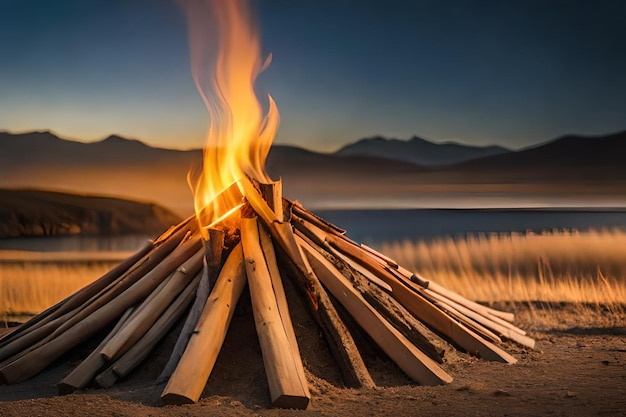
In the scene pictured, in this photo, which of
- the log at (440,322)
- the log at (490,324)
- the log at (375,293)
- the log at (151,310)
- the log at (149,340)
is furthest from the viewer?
the log at (490,324)

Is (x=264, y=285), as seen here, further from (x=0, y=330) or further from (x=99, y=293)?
(x=0, y=330)

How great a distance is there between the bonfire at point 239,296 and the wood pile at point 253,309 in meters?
0.01

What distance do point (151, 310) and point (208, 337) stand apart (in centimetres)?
92

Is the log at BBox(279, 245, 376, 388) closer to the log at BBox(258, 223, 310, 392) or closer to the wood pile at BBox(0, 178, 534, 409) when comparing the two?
the wood pile at BBox(0, 178, 534, 409)

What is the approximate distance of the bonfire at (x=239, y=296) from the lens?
582 cm

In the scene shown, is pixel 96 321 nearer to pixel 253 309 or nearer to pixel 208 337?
pixel 208 337

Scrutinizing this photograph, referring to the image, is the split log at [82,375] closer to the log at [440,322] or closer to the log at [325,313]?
→ the log at [325,313]

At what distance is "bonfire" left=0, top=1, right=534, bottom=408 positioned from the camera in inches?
229

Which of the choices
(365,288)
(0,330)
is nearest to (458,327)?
(365,288)

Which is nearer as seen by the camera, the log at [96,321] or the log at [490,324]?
the log at [96,321]

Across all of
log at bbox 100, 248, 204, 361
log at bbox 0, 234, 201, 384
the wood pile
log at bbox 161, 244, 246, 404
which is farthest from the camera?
log at bbox 0, 234, 201, 384

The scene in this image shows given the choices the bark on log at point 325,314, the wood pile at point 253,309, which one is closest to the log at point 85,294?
the wood pile at point 253,309

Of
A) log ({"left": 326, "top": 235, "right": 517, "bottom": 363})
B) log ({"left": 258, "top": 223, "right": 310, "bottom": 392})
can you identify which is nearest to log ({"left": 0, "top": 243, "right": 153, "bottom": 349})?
log ({"left": 258, "top": 223, "right": 310, "bottom": 392})

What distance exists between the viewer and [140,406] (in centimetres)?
A: 524
